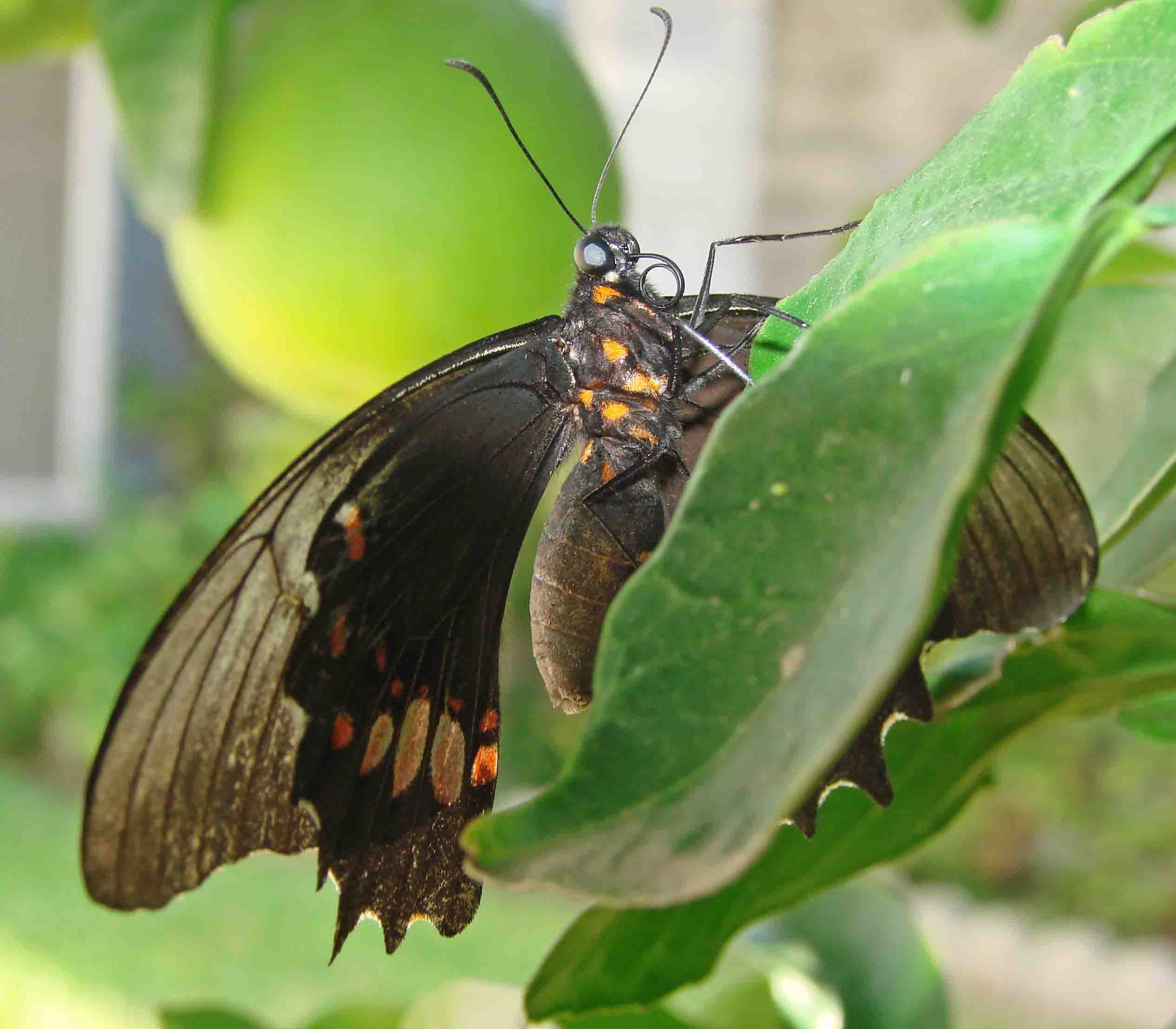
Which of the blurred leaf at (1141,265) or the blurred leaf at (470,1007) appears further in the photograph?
the blurred leaf at (1141,265)

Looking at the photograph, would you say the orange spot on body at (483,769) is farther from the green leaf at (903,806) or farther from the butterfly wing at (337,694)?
the green leaf at (903,806)

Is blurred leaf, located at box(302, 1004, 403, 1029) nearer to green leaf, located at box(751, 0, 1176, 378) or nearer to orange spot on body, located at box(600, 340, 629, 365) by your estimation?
orange spot on body, located at box(600, 340, 629, 365)

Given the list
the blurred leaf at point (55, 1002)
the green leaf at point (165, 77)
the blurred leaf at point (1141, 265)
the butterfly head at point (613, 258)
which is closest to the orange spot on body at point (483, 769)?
the butterfly head at point (613, 258)

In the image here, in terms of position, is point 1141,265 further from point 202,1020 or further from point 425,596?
point 202,1020

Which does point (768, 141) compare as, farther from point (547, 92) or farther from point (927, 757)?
point (927, 757)

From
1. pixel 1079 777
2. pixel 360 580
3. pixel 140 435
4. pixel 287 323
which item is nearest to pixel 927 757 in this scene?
pixel 360 580

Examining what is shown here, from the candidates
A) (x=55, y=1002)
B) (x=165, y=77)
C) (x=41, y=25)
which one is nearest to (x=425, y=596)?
(x=165, y=77)
